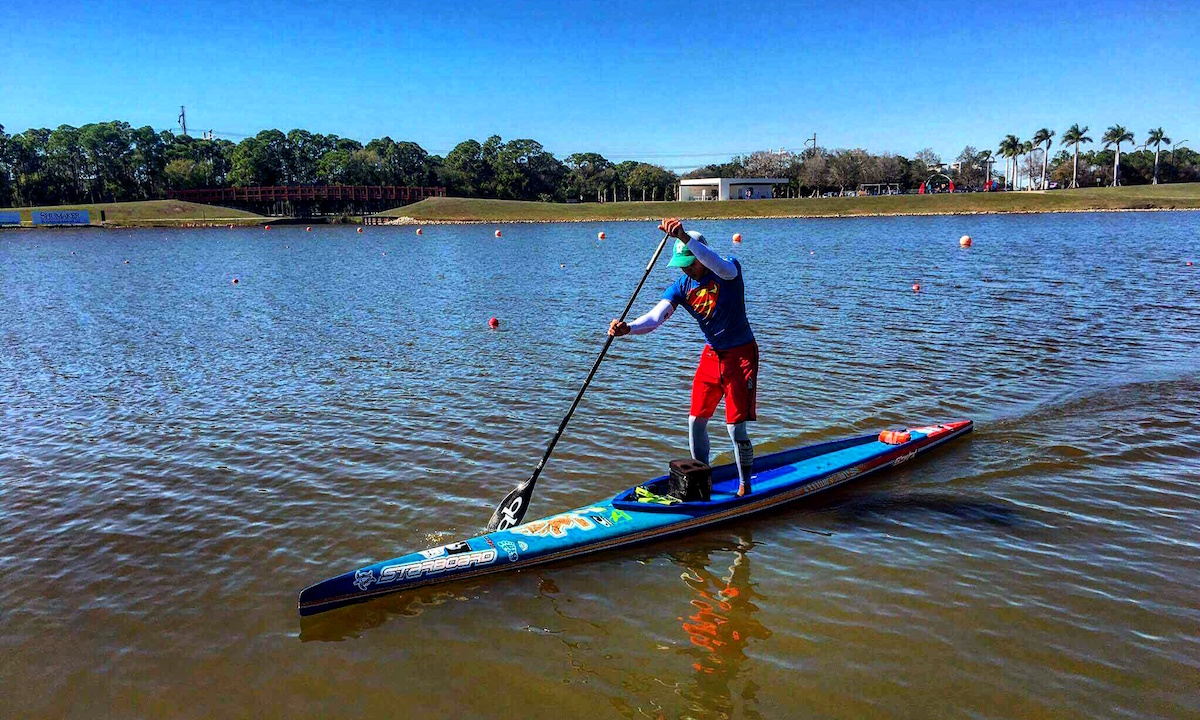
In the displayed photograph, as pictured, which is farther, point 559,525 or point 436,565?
point 559,525

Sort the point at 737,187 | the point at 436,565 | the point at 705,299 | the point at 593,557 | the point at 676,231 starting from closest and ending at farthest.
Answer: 1. the point at 436,565
2. the point at 676,231
3. the point at 593,557
4. the point at 705,299
5. the point at 737,187

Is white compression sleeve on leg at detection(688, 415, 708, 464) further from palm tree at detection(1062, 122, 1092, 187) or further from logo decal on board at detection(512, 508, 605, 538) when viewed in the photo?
palm tree at detection(1062, 122, 1092, 187)

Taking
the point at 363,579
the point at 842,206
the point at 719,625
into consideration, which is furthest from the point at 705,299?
the point at 842,206

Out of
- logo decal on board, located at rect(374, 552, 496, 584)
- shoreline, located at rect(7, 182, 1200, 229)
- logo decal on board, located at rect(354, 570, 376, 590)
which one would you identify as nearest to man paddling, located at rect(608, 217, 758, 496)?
logo decal on board, located at rect(374, 552, 496, 584)

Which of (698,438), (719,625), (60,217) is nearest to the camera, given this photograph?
(719,625)

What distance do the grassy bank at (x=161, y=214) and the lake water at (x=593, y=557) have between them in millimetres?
108739

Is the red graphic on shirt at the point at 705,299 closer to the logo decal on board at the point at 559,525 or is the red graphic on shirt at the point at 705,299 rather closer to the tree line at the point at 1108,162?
the logo decal on board at the point at 559,525

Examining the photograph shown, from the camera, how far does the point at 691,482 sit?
7.64m

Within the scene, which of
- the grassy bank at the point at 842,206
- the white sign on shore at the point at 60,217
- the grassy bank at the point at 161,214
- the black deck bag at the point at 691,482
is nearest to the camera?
the black deck bag at the point at 691,482

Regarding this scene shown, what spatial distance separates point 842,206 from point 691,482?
110 metres

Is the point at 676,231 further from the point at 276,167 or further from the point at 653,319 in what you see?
the point at 276,167

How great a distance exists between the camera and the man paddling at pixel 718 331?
7.32 metres

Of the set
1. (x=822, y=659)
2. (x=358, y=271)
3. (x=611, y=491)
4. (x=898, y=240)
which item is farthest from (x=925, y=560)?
(x=898, y=240)

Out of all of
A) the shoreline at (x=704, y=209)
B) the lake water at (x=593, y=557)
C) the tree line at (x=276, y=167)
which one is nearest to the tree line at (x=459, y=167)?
the tree line at (x=276, y=167)
